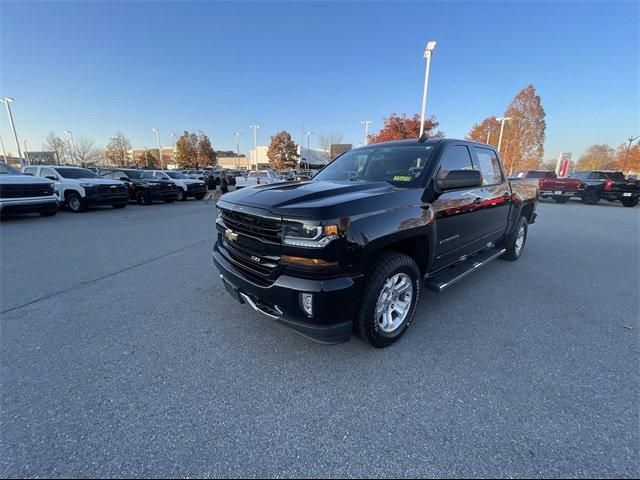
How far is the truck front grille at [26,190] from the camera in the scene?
9.38 meters

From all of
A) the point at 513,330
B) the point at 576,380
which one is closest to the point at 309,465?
the point at 576,380

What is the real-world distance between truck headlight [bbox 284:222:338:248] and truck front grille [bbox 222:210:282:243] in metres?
0.15

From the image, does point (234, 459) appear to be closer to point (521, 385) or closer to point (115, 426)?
point (115, 426)

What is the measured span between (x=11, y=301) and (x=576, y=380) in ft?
20.0

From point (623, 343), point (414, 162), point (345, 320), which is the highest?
point (414, 162)

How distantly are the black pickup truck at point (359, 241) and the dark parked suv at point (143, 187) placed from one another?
47.3 feet

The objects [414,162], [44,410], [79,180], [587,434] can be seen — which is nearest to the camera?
[587,434]

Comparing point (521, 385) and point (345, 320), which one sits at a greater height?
point (345, 320)

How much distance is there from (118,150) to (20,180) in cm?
5971

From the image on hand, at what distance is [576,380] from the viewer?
2.40m

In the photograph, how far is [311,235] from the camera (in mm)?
2236

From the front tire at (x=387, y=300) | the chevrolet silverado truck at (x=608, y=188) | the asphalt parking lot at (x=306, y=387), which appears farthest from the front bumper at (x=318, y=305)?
the chevrolet silverado truck at (x=608, y=188)

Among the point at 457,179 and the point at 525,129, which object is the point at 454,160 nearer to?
the point at 457,179

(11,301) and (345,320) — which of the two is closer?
(345,320)
